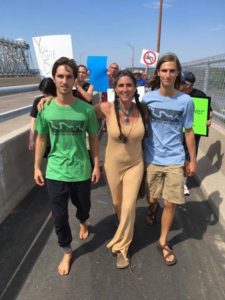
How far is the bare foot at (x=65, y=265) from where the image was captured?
3.25 meters

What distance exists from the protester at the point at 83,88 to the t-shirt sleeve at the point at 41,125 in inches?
51.4

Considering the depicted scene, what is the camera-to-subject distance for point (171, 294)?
2990mm

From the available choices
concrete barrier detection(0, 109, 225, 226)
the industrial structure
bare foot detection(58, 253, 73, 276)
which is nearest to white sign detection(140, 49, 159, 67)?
concrete barrier detection(0, 109, 225, 226)

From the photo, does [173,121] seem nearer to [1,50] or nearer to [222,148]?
[222,148]

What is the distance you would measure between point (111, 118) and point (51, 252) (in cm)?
166

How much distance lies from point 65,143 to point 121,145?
0.59m

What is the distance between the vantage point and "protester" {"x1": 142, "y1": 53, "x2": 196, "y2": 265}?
10.8ft

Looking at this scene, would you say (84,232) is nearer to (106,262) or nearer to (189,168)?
(106,262)

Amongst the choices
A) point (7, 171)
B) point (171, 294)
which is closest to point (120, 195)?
point (171, 294)

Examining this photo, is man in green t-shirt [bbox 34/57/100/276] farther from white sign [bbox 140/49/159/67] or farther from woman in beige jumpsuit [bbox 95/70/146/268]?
white sign [bbox 140/49/159/67]

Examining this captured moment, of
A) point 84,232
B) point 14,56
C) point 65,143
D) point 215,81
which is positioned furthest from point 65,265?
point 14,56

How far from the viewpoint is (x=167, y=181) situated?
355cm

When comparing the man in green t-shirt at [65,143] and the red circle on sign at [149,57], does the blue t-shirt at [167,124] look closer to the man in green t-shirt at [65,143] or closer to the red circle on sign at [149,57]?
the man in green t-shirt at [65,143]

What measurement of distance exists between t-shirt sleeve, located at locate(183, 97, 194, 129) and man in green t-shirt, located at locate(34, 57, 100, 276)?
95 centimetres
